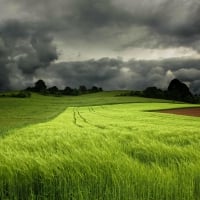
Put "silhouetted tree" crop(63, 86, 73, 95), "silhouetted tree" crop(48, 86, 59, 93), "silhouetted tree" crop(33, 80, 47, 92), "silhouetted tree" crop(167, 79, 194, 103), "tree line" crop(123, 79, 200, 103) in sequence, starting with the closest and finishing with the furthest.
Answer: "tree line" crop(123, 79, 200, 103) < "silhouetted tree" crop(167, 79, 194, 103) < "silhouetted tree" crop(63, 86, 73, 95) < "silhouetted tree" crop(48, 86, 59, 93) < "silhouetted tree" crop(33, 80, 47, 92)

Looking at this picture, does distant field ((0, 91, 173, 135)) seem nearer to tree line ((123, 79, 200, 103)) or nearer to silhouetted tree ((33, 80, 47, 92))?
tree line ((123, 79, 200, 103))

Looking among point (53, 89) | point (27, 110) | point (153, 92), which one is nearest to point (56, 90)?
point (53, 89)

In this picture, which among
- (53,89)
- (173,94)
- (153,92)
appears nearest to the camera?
(173,94)

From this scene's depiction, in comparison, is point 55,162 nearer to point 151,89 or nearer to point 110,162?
point 110,162

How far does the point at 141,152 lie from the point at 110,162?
2.28 metres

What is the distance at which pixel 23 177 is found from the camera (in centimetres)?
422

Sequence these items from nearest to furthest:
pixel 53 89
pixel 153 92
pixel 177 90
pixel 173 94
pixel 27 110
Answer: pixel 27 110, pixel 173 94, pixel 153 92, pixel 177 90, pixel 53 89

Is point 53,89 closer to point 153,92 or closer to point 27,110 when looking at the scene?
point 153,92

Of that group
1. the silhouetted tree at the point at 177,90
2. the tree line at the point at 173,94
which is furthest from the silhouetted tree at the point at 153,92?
the silhouetted tree at the point at 177,90

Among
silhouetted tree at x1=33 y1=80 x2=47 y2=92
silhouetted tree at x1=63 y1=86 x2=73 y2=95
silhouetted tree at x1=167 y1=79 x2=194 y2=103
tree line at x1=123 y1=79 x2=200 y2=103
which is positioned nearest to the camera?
tree line at x1=123 y1=79 x2=200 y2=103

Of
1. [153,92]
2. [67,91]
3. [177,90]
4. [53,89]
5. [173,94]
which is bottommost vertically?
[173,94]

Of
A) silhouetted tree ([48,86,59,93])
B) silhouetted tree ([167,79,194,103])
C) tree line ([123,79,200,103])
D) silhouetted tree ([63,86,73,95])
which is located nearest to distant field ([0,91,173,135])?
tree line ([123,79,200,103])

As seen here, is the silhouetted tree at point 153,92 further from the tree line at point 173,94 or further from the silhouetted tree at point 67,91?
the silhouetted tree at point 67,91

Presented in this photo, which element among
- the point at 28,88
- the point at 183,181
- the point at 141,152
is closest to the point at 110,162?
the point at 183,181
